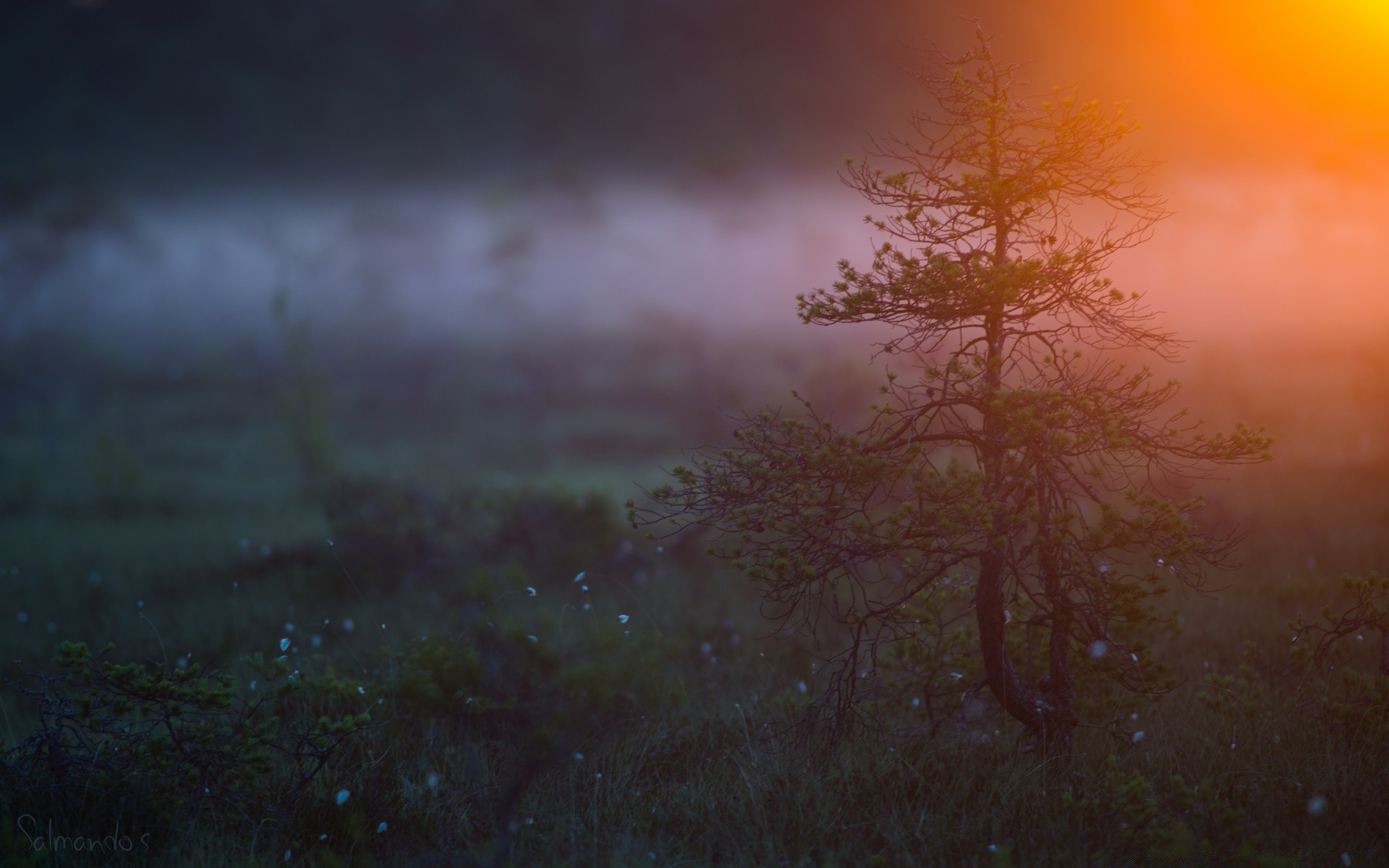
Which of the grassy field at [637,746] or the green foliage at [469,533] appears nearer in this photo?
the grassy field at [637,746]

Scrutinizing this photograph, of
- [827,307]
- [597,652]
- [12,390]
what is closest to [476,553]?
[597,652]

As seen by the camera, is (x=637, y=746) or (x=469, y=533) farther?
(x=469, y=533)

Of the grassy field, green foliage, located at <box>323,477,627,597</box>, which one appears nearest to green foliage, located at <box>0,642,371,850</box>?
the grassy field

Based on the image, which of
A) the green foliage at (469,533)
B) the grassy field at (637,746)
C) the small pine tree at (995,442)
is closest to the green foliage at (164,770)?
the grassy field at (637,746)

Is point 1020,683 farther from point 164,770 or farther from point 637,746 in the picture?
point 164,770

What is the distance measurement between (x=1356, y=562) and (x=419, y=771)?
7860 mm

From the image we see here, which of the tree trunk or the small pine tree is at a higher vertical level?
the small pine tree

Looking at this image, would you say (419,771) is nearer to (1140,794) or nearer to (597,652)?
(597,652)

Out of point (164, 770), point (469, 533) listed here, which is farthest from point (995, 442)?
point (469, 533)

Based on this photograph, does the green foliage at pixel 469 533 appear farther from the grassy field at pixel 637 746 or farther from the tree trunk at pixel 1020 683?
the tree trunk at pixel 1020 683

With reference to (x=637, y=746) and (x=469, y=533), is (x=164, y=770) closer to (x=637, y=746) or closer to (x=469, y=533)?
(x=637, y=746)

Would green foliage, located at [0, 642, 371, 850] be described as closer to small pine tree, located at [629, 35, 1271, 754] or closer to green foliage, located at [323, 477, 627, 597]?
small pine tree, located at [629, 35, 1271, 754]

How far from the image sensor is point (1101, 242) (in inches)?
142

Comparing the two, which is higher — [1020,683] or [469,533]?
[1020,683]
